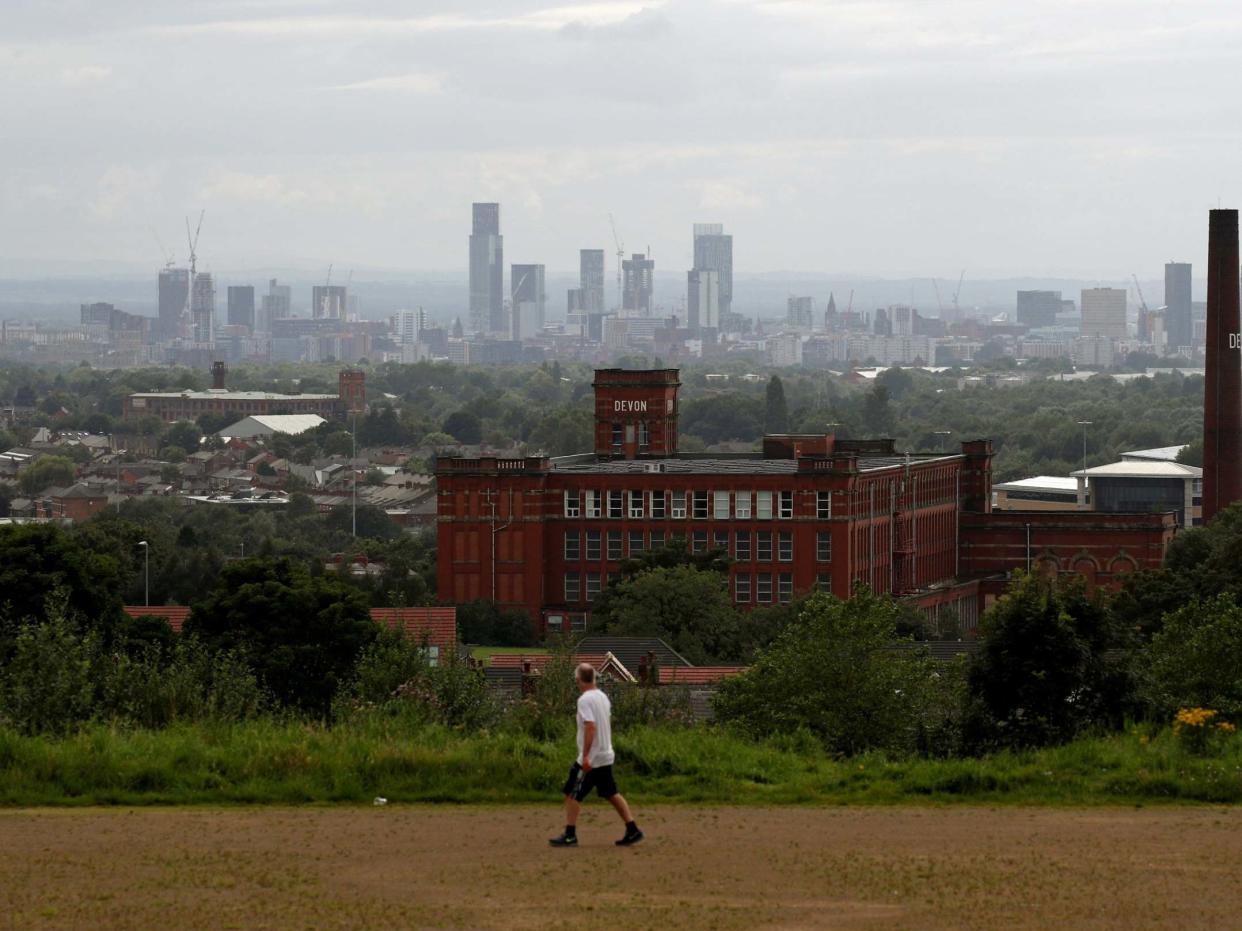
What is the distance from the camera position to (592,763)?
85.3 ft

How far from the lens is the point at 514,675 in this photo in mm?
63000

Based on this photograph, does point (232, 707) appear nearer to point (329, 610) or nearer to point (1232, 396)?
point (329, 610)

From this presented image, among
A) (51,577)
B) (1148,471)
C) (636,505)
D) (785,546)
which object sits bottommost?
(1148,471)

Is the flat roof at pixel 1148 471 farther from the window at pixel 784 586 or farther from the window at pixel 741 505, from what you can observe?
the window at pixel 784 586

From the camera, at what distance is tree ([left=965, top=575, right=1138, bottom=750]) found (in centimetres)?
3406

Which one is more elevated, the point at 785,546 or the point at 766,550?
the point at 785,546

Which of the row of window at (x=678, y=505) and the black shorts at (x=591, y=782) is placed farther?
the row of window at (x=678, y=505)

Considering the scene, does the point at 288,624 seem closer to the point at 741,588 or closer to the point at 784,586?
the point at 741,588

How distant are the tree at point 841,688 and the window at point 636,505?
59070 millimetres

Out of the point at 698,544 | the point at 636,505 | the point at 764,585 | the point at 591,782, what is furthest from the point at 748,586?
the point at 591,782

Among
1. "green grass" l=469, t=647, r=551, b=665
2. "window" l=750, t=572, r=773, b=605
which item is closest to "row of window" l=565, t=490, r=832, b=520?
"window" l=750, t=572, r=773, b=605

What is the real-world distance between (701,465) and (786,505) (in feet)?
20.2

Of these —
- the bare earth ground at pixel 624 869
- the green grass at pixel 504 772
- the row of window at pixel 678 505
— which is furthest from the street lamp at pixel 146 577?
the bare earth ground at pixel 624 869

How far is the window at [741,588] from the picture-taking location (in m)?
99.9
